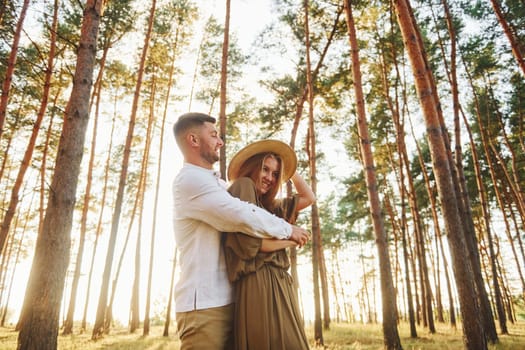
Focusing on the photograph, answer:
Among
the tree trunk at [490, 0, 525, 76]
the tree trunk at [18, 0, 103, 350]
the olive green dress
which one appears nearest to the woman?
the olive green dress

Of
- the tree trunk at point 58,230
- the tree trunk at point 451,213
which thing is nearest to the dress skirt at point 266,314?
the tree trunk at point 58,230

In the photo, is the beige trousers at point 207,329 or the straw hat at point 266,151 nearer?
the beige trousers at point 207,329

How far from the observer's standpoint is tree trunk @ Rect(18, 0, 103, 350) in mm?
3207

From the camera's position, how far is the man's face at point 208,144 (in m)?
1.97

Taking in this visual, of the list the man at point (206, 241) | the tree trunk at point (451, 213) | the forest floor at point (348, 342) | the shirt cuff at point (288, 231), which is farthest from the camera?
the forest floor at point (348, 342)

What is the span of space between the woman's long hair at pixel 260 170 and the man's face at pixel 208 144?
241mm

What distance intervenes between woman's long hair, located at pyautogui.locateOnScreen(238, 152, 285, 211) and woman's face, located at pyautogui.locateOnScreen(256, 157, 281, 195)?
2 centimetres

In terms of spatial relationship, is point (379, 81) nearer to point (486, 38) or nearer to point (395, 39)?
point (395, 39)

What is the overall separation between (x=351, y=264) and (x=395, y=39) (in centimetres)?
2694

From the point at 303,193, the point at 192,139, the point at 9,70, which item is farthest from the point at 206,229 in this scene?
the point at 9,70

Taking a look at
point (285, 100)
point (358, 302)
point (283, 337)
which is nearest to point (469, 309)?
point (283, 337)

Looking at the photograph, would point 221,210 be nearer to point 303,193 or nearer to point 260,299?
point 260,299

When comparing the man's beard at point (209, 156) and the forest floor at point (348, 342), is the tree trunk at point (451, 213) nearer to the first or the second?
the man's beard at point (209, 156)

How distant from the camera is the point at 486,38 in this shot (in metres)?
9.88
